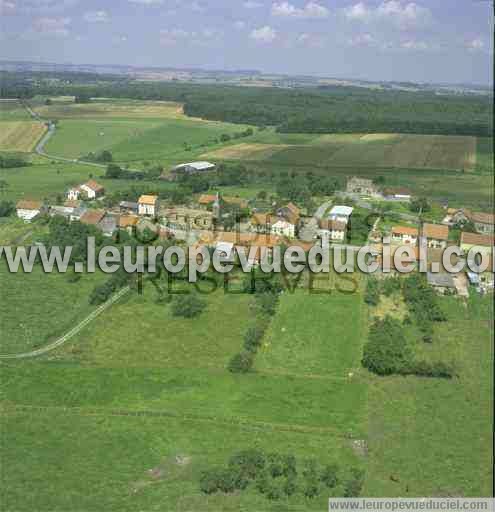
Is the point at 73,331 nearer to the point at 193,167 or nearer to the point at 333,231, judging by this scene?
the point at 333,231

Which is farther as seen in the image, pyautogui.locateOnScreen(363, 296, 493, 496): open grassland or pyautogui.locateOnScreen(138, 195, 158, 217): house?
pyautogui.locateOnScreen(138, 195, 158, 217): house

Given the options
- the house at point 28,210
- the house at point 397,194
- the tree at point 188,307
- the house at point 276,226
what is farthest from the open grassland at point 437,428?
the house at point 28,210

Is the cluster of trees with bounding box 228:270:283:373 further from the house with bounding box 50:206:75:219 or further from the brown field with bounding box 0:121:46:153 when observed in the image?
the brown field with bounding box 0:121:46:153

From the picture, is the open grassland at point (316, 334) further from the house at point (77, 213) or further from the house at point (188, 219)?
the house at point (77, 213)

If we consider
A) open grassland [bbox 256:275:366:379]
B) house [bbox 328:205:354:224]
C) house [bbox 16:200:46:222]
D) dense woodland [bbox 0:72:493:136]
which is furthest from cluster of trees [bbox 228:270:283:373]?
dense woodland [bbox 0:72:493:136]

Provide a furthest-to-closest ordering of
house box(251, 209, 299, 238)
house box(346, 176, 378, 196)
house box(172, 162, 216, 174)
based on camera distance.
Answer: house box(172, 162, 216, 174) → house box(346, 176, 378, 196) → house box(251, 209, 299, 238)

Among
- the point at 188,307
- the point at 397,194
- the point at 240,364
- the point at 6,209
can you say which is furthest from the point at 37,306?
the point at 397,194
